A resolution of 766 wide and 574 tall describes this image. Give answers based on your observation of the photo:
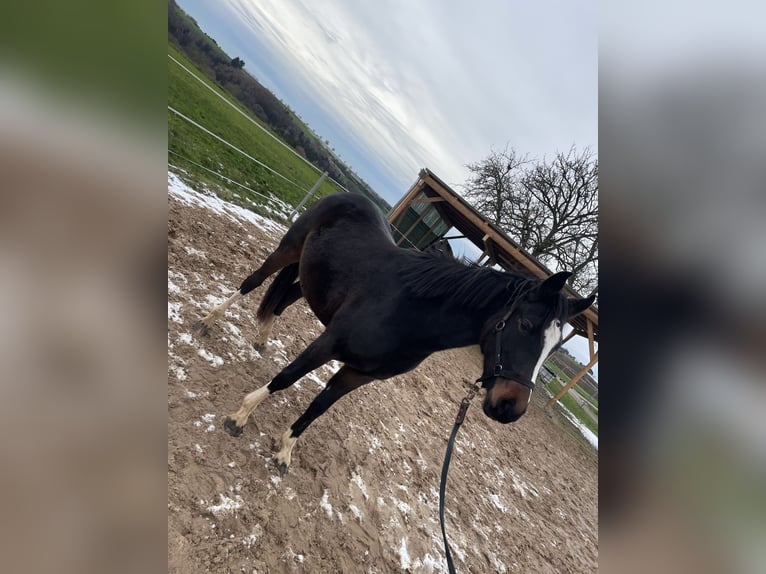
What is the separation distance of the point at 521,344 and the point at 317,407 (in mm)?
1453

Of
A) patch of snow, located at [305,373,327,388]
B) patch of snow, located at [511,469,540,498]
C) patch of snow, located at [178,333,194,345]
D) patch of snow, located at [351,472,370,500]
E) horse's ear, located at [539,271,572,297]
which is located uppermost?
horse's ear, located at [539,271,572,297]

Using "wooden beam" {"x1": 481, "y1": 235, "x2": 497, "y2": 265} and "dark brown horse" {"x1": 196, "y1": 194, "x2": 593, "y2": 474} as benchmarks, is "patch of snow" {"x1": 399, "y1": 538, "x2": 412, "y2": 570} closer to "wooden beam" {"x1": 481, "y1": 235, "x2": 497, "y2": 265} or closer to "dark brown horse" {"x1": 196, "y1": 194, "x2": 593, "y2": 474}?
"dark brown horse" {"x1": 196, "y1": 194, "x2": 593, "y2": 474}

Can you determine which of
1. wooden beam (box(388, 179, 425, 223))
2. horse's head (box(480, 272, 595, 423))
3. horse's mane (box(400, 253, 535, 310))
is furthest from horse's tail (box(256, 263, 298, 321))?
wooden beam (box(388, 179, 425, 223))

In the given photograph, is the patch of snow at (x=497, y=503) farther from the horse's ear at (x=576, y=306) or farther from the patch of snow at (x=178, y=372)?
the patch of snow at (x=178, y=372)

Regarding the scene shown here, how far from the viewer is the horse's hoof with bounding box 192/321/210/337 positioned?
311 centimetres

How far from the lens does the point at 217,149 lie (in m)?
8.91

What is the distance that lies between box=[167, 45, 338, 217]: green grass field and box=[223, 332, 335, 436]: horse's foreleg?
11.6ft

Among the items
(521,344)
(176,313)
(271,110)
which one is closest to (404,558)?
(521,344)

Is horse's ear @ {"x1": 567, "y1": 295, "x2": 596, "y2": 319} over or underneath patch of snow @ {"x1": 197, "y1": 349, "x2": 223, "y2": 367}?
over

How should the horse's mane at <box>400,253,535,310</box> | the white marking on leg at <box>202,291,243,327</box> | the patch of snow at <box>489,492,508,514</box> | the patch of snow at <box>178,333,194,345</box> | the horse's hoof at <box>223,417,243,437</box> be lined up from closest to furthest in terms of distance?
the horse's mane at <box>400,253,535,310</box> < the horse's hoof at <box>223,417,243,437</box> < the patch of snow at <box>178,333,194,345</box> < the white marking on leg at <box>202,291,243,327</box> < the patch of snow at <box>489,492,508,514</box>
